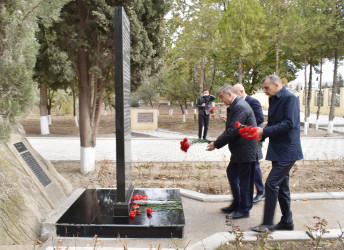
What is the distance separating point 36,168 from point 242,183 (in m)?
3.27

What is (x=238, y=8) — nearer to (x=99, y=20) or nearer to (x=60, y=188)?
(x=99, y=20)

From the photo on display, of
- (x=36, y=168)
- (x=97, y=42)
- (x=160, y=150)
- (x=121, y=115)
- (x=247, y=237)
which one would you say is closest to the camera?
(x=247, y=237)

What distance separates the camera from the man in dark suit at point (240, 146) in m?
4.12

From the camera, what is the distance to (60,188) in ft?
16.8

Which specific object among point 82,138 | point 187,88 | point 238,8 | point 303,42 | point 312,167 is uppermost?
point 238,8

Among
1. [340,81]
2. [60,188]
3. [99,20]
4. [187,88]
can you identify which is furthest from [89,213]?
[340,81]

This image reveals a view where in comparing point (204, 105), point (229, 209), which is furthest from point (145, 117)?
point (229, 209)

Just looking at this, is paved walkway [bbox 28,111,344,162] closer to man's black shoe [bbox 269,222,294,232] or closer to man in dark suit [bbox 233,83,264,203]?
man in dark suit [bbox 233,83,264,203]

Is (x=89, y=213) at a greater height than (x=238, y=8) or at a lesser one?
lesser

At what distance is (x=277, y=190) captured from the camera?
3.69 m

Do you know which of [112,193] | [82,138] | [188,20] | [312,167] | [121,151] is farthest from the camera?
[188,20]

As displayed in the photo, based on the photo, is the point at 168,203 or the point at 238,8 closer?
the point at 168,203

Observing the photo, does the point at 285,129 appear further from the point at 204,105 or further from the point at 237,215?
the point at 204,105

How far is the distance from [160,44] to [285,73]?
52.8 ft
